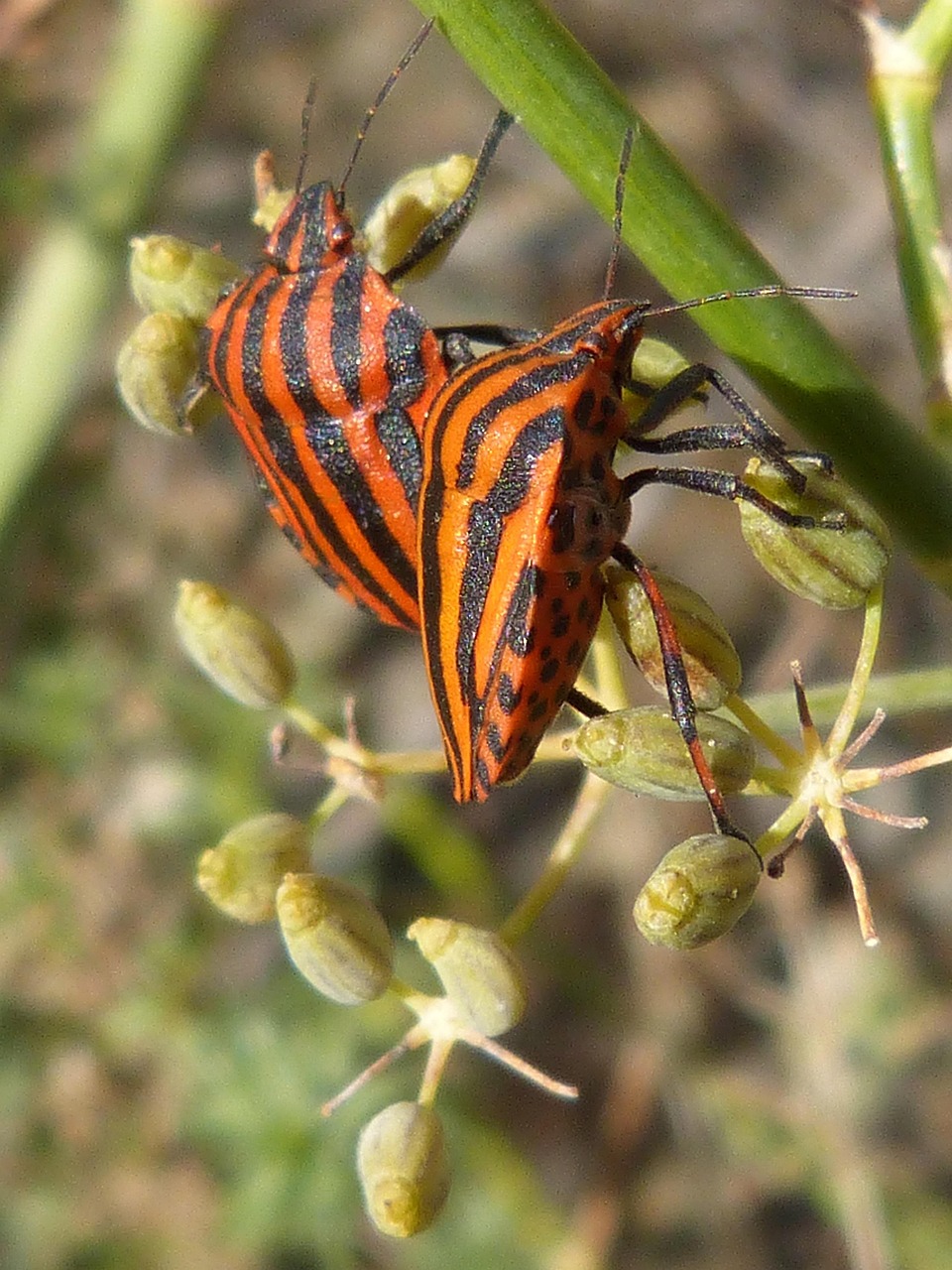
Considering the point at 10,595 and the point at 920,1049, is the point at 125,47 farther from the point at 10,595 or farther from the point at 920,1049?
the point at 920,1049

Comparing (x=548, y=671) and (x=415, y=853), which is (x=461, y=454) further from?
(x=415, y=853)

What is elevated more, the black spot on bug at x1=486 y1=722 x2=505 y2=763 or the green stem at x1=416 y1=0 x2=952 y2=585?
the green stem at x1=416 y1=0 x2=952 y2=585

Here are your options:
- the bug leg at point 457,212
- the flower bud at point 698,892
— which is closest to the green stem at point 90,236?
the bug leg at point 457,212

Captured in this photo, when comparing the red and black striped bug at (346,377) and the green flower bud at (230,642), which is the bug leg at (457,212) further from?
the green flower bud at (230,642)

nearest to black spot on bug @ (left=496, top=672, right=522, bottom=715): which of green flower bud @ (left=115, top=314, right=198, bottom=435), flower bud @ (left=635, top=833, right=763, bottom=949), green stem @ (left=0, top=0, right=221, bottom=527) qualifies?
flower bud @ (left=635, top=833, right=763, bottom=949)

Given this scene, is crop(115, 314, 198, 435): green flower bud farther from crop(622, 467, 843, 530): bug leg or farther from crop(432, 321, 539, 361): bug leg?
crop(622, 467, 843, 530): bug leg

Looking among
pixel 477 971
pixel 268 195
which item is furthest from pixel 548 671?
pixel 268 195
